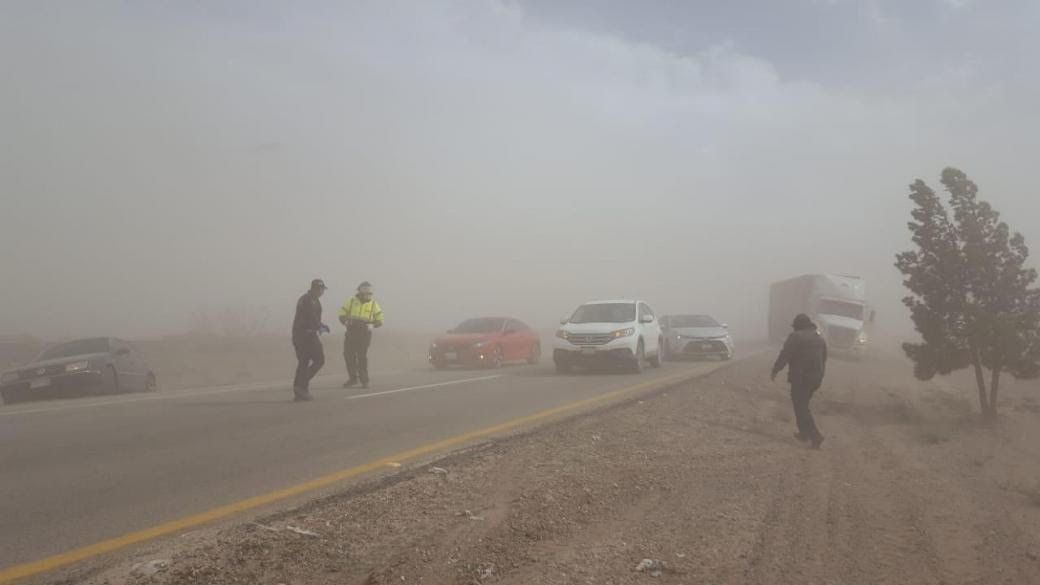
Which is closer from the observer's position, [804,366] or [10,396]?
[804,366]

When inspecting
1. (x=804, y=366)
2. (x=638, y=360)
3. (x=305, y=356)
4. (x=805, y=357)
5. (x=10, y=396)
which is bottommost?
(x=10, y=396)

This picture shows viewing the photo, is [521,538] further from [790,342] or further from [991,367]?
[991,367]

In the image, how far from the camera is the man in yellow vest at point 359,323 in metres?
13.0

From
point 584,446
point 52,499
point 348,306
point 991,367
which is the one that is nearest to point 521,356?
point 348,306

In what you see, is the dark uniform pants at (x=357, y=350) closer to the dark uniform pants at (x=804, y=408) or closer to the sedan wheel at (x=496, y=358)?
the dark uniform pants at (x=804, y=408)

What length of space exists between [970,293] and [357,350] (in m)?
9.96

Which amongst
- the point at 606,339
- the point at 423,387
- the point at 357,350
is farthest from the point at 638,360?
the point at 357,350

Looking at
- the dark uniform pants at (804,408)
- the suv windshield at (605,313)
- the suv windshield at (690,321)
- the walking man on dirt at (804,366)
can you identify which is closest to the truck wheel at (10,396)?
the suv windshield at (605,313)

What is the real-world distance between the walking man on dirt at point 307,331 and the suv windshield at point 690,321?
1581 cm

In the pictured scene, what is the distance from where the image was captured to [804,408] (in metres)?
8.64

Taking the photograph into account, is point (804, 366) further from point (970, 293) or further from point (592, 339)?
point (592, 339)

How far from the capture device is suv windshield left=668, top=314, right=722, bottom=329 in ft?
82.2

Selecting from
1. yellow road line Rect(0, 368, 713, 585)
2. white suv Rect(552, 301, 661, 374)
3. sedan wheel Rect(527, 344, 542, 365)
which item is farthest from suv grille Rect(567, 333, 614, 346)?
yellow road line Rect(0, 368, 713, 585)

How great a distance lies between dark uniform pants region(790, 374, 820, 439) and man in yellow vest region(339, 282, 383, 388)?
23.1ft
